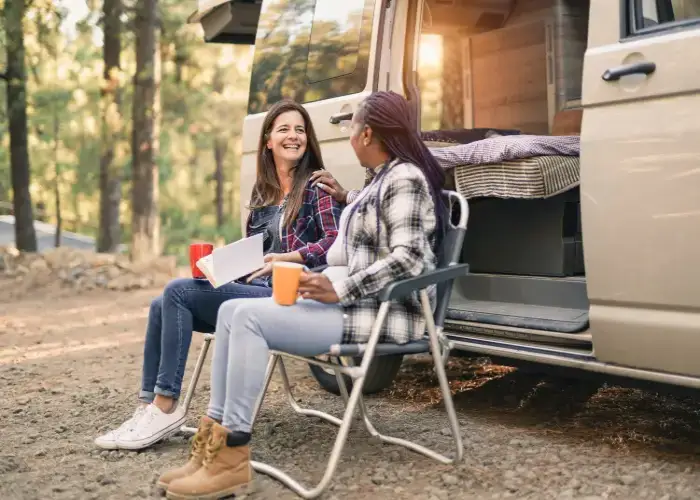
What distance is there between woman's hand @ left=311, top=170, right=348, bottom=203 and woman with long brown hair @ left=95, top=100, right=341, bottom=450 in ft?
0.08

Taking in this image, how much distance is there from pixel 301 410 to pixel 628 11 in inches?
84.3

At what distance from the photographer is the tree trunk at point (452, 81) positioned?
568cm

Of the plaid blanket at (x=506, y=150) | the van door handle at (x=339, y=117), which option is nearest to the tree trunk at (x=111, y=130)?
the van door handle at (x=339, y=117)

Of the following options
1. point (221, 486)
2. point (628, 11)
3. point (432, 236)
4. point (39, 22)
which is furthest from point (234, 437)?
point (39, 22)

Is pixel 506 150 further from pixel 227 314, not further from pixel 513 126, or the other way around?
pixel 513 126

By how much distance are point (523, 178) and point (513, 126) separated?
7.49 feet

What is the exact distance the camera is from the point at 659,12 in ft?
9.56

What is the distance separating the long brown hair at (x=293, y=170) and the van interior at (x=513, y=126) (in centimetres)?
63

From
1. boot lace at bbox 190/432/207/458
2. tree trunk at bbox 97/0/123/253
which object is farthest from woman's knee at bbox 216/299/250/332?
tree trunk at bbox 97/0/123/253

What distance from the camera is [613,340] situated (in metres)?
2.87

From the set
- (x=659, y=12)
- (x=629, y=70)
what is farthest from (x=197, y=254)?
(x=659, y=12)

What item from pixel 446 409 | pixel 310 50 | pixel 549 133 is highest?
pixel 310 50

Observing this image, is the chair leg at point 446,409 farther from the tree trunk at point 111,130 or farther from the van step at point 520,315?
the tree trunk at point 111,130

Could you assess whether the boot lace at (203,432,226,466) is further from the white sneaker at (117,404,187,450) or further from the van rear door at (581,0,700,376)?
the van rear door at (581,0,700,376)
